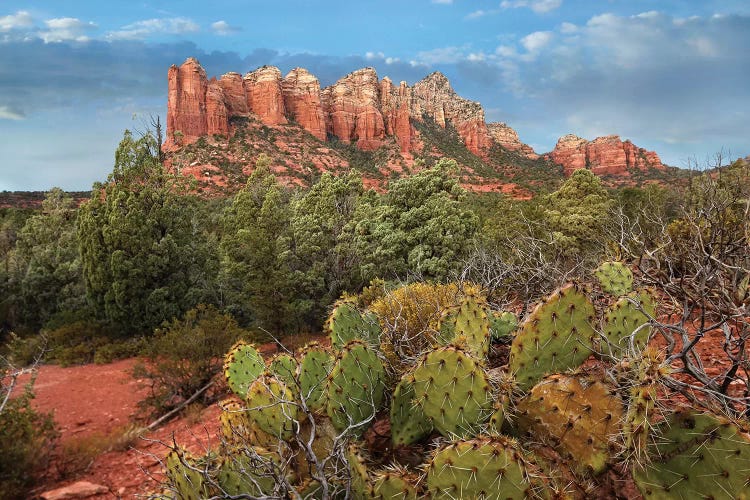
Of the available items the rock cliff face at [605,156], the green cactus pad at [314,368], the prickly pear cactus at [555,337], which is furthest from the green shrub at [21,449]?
the rock cliff face at [605,156]

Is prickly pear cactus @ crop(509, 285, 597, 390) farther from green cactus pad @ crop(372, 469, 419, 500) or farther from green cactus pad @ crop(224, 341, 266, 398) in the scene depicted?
green cactus pad @ crop(224, 341, 266, 398)

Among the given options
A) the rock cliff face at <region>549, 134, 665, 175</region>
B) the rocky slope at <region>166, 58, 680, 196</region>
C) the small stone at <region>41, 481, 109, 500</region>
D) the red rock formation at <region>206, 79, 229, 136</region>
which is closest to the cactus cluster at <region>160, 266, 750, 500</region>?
the small stone at <region>41, 481, 109, 500</region>

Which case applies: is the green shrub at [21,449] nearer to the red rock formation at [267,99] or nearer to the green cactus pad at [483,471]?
the green cactus pad at [483,471]

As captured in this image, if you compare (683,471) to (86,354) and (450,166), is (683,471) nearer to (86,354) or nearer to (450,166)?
(450,166)

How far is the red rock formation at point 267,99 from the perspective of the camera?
7470 cm

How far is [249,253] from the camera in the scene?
1275 cm

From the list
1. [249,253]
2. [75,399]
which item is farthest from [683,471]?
[249,253]

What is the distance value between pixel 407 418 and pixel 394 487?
0.76 m

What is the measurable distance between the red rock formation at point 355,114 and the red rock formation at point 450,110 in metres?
12.6

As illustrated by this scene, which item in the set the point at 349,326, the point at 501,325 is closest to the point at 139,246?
the point at 349,326

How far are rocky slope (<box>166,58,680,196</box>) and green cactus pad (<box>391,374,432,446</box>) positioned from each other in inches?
1825

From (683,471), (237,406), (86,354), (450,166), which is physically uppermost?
(450,166)

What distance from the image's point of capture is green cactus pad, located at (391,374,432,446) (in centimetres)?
293

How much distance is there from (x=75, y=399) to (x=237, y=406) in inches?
291
